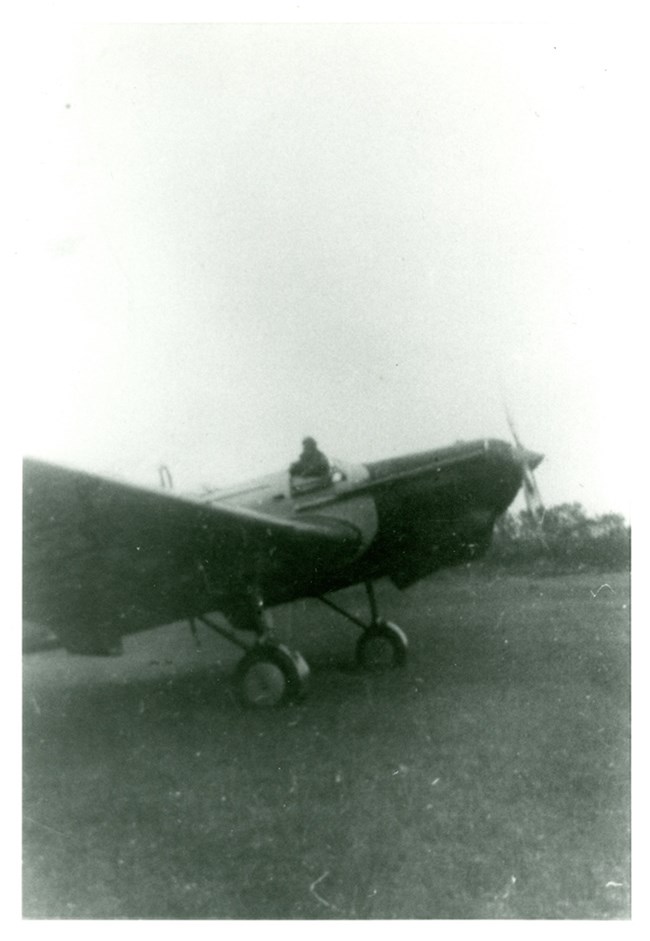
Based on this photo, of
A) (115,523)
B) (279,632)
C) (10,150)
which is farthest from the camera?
(279,632)

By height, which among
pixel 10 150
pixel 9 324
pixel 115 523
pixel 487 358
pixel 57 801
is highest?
pixel 10 150

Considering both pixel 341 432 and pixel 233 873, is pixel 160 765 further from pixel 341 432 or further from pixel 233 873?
pixel 341 432

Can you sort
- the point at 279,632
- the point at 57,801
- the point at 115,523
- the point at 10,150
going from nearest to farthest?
the point at 57,801 → the point at 10,150 → the point at 115,523 → the point at 279,632

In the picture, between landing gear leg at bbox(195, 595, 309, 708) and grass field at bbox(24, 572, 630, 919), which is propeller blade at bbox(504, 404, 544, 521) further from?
landing gear leg at bbox(195, 595, 309, 708)

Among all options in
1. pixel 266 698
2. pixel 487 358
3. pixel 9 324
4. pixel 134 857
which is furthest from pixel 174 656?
pixel 487 358

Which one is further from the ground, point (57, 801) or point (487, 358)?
point (487, 358)

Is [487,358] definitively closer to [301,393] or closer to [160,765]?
[301,393]

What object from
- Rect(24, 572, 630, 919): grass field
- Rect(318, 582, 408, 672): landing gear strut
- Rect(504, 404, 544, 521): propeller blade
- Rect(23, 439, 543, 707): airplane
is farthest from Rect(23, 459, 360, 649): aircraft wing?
Rect(504, 404, 544, 521): propeller blade

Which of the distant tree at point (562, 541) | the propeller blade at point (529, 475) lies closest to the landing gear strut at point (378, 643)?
the distant tree at point (562, 541)

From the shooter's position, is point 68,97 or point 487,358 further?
point 487,358
